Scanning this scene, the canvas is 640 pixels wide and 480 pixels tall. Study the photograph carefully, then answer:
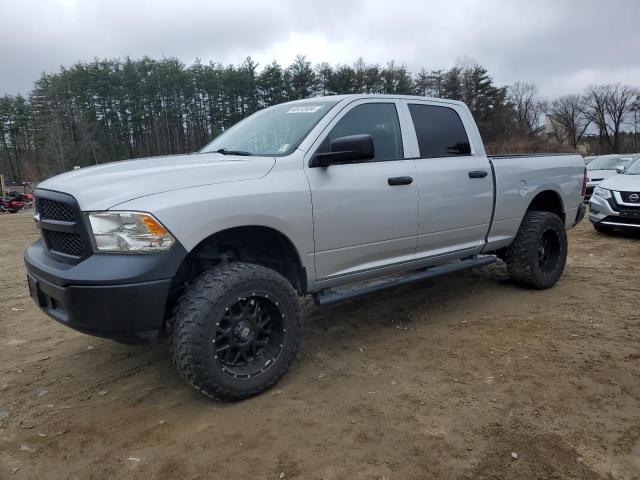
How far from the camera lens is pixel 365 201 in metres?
3.57

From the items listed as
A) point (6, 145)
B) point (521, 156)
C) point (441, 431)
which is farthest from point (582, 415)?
point (6, 145)

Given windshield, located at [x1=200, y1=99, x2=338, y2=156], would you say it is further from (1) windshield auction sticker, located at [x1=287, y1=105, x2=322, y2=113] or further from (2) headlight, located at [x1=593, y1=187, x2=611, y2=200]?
(2) headlight, located at [x1=593, y1=187, x2=611, y2=200]

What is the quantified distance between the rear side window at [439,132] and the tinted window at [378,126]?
251 millimetres

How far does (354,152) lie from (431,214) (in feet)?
3.90

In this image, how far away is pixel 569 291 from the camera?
5320mm

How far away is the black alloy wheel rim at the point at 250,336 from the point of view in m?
2.95

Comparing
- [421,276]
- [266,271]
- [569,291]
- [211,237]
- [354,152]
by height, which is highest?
[354,152]

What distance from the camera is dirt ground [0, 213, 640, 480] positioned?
2.42m

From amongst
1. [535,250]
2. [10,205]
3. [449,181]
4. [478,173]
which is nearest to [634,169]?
[535,250]

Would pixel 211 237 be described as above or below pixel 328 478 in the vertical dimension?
above

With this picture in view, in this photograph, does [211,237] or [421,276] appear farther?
[421,276]

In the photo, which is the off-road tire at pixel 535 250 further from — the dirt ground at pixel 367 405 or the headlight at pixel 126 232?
the headlight at pixel 126 232

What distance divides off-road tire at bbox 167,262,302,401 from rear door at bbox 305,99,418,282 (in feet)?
1.59

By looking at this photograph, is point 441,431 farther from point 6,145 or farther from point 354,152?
point 6,145
